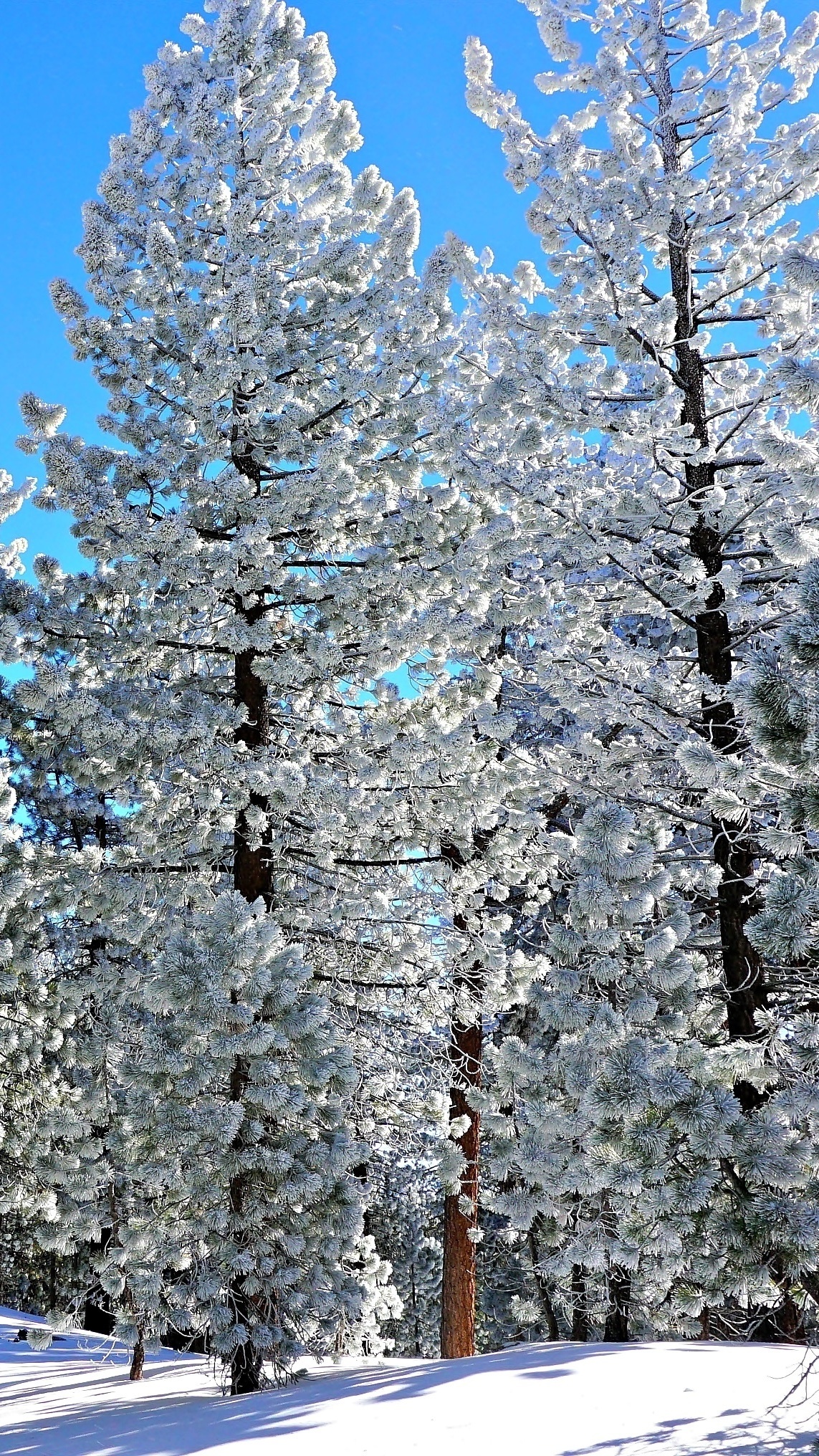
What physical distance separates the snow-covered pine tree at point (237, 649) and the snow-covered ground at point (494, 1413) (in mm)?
600

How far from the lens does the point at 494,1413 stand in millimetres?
4750

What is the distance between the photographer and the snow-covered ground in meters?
4.29

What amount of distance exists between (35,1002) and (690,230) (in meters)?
6.90

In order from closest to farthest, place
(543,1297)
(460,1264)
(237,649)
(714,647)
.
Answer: (714,647) < (237,649) < (460,1264) < (543,1297)

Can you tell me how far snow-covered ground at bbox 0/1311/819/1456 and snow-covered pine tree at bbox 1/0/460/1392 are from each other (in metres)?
0.60

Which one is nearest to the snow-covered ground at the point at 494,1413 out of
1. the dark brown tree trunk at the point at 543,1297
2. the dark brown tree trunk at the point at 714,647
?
the dark brown tree trunk at the point at 714,647

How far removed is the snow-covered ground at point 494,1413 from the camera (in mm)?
4285

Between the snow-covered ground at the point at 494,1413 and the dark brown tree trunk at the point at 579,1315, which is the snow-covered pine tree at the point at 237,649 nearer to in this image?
the snow-covered ground at the point at 494,1413

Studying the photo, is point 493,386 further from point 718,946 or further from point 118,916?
point 118,916

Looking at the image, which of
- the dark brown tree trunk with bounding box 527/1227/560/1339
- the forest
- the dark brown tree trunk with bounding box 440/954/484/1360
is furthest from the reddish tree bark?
the dark brown tree trunk with bounding box 527/1227/560/1339

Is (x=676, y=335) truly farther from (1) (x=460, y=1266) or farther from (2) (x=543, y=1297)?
(2) (x=543, y=1297)

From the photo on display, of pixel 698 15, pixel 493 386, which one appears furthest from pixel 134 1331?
pixel 698 15

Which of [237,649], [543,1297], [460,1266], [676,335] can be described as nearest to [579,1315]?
[543,1297]

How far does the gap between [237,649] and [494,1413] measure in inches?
180
